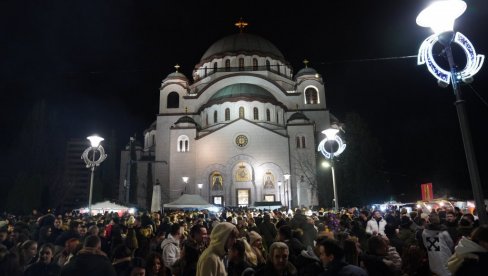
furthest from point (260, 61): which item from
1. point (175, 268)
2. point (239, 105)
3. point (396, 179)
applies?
point (175, 268)

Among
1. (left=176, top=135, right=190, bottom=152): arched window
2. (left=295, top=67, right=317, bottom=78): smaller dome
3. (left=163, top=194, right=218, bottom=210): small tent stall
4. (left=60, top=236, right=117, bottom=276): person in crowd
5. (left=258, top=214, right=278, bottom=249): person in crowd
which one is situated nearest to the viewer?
(left=60, top=236, right=117, bottom=276): person in crowd

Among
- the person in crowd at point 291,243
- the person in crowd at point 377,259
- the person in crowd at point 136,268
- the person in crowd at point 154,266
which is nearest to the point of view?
the person in crowd at point 377,259

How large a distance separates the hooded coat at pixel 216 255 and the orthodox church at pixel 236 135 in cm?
2779

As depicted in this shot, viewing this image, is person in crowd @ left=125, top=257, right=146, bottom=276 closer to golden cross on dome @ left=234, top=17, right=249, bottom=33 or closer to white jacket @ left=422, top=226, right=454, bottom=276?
white jacket @ left=422, top=226, right=454, bottom=276

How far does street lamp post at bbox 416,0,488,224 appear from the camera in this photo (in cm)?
500

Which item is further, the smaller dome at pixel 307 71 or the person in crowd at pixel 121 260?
the smaller dome at pixel 307 71

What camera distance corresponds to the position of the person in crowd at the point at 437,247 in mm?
6035

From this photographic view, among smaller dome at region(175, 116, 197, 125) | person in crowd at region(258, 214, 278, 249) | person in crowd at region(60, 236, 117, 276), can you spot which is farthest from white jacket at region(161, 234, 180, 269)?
smaller dome at region(175, 116, 197, 125)

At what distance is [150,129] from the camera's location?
4956cm

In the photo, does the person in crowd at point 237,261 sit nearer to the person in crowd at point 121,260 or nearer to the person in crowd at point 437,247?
the person in crowd at point 121,260

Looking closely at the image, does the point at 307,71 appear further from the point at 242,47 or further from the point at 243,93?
the point at 243,93

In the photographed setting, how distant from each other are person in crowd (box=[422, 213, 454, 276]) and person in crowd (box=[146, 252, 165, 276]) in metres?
4.68

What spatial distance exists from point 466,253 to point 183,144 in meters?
35.5

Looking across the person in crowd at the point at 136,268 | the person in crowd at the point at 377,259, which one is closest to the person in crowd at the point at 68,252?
the person in crowd at the point at 136,268
